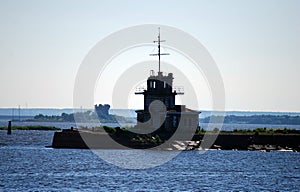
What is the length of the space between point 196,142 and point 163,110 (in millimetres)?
6145

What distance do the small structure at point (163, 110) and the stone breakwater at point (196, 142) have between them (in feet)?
11.0

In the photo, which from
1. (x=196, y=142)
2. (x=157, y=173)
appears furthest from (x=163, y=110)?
(x=157, y=173)

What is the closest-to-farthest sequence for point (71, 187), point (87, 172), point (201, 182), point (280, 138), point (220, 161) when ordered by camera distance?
point (71, 187) < point (201, 182) < point (87, 172) < point (220, 161) < point (280, 138)

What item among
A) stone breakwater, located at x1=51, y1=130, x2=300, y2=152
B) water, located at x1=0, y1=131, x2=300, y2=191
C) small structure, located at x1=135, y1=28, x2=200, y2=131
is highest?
small structure, located at x1=135, y1=28, x2=200, y2=131

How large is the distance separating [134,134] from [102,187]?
119ft

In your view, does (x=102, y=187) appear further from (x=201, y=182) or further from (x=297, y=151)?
(x=297, y=151)

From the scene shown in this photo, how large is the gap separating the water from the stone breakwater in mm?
1700

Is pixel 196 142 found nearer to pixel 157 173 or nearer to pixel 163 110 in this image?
pixel 163 110

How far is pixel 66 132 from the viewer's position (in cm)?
8806

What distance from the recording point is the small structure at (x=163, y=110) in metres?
91.4

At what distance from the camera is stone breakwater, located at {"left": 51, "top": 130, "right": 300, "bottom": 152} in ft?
283

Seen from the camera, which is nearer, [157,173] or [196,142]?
[157,173]

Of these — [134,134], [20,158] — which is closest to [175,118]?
[134,134]

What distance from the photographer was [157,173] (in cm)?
6319
